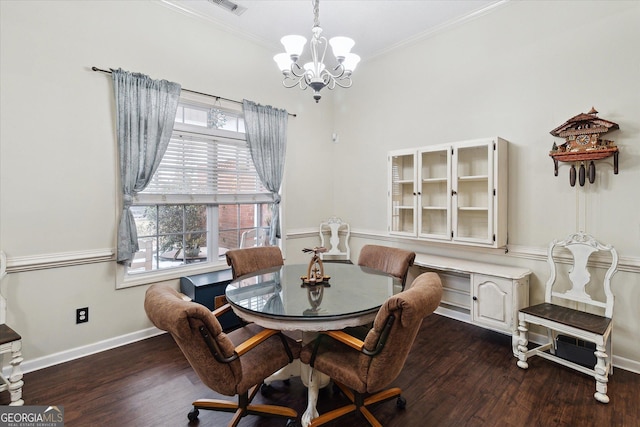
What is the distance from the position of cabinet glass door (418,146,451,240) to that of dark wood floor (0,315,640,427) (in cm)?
135

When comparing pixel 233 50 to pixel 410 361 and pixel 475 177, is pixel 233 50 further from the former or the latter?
Answer: pixel 410 361

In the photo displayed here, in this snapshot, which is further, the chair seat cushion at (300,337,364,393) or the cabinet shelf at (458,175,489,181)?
the cabinet shelf at (458,175,489,181)

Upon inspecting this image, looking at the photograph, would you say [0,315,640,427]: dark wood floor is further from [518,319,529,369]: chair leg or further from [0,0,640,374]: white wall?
[0,0,640,374]: white wall

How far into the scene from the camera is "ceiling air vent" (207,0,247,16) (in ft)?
9.90

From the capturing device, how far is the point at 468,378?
2.29 m

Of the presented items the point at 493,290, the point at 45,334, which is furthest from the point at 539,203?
the point at 45,334

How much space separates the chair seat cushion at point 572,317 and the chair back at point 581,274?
5.4 inches

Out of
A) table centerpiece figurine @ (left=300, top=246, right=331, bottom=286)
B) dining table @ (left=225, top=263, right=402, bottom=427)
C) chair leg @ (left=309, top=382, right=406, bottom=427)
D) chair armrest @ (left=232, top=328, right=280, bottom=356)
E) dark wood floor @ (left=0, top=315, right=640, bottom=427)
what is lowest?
dark wood floor @ (left=0, top=315, right=640, bottom=427)

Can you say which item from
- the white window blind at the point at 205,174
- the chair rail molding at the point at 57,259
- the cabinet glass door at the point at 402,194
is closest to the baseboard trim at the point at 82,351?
the chair rail molding at the point at 57,259

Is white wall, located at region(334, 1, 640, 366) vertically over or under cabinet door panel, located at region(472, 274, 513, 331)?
over

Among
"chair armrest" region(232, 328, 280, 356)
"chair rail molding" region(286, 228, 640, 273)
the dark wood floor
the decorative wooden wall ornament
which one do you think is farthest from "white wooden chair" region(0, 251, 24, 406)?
the decorative wooden wall ornament

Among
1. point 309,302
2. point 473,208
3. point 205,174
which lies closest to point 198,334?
point 309,302

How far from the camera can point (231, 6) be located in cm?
310

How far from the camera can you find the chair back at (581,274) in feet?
7.89
